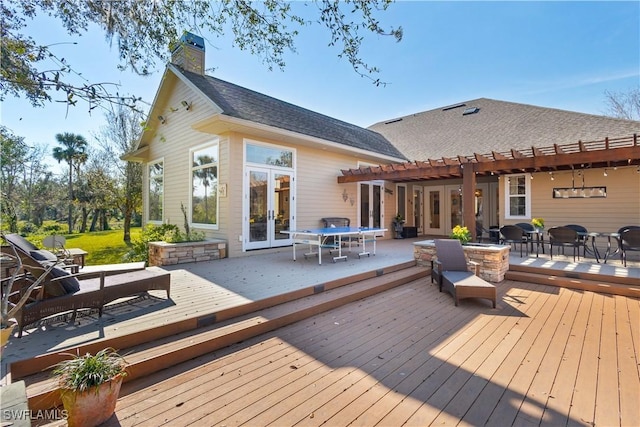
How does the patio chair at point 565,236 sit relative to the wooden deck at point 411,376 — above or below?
above

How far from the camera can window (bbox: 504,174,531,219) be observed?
9500 millimetres

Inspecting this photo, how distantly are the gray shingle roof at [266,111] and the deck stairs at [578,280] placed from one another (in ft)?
19.9

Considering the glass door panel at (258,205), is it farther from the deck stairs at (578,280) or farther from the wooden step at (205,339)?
the deck stairs at (578,280)

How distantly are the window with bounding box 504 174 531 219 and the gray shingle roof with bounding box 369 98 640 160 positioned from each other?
1.27 meters

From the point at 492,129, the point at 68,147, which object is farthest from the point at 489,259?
the point at 68,147

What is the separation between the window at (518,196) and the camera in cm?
950

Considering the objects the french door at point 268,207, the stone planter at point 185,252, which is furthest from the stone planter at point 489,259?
the stone planter at point 185,252

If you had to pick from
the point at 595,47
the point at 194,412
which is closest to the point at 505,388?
the point at 194,412

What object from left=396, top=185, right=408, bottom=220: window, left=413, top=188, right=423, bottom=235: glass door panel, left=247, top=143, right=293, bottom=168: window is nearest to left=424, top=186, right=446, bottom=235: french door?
left=413, top=188, right=423, bottom=235: glass door panel

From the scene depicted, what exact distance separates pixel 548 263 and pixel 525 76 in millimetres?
8909

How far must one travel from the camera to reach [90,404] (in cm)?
183

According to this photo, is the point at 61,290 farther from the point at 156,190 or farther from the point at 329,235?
the point at 156,190

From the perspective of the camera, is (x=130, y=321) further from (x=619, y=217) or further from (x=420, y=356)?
(x=619, y=217)

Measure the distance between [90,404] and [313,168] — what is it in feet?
26.4
